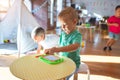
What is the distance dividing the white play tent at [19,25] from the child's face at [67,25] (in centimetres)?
205

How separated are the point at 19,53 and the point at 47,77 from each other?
230cm

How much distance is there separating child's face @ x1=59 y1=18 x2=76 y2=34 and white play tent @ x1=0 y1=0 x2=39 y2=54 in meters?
2.05

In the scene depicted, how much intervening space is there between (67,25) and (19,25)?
2.11m

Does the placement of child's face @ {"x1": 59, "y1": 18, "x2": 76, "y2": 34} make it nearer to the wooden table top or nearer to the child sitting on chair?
the child sitting on chair

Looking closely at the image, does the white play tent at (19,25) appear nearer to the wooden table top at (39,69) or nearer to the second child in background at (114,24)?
the second child in background at (114,24)

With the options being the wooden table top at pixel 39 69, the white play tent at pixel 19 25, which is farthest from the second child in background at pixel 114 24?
the wooden table top at pixel 39 69

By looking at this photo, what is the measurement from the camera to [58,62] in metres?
1.14

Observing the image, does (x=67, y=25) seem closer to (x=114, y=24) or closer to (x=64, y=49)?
(x=64, y=49)

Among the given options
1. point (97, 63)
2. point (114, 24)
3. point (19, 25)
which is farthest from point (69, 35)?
point (114, 24)

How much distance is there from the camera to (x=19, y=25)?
3.26 m

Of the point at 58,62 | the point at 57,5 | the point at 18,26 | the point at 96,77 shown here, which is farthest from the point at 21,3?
the point at 57,5

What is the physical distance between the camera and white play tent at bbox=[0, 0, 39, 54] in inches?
131

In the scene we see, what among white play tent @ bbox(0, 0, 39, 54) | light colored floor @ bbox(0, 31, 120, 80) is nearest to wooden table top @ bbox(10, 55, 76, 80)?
light colored floor @ bbox(0, 31, 120, 80)

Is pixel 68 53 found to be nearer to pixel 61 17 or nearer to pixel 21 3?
pixel 61 17
